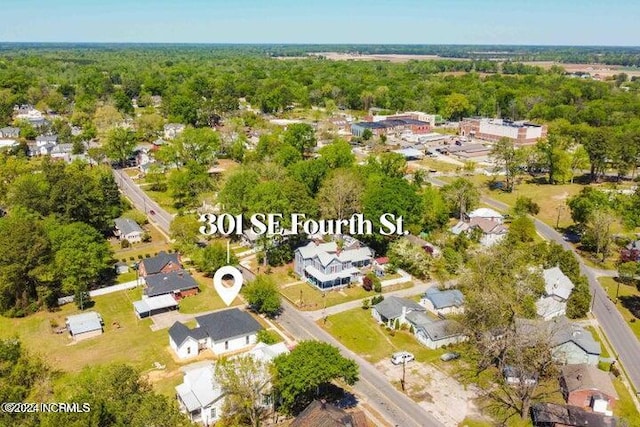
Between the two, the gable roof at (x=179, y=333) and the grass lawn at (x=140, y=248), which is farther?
the grass lawn at (x=140, y=248)

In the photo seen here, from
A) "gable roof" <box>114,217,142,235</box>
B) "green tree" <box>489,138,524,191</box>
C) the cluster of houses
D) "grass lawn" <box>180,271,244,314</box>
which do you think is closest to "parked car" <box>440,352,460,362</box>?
"grass lawn" <box>180,271,244,314</box>

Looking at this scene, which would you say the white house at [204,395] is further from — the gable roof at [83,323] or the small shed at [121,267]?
the small shed at [121,267]

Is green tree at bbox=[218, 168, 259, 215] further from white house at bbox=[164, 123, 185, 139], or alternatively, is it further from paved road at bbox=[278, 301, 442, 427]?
white house at bbox=[164, 123, 185, 139]

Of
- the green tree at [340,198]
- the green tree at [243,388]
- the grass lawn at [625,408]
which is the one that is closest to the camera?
the green tree at [243,388]

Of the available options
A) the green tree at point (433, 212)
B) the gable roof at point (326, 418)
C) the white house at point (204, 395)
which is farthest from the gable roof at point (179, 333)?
the green tree at point (433, 212)

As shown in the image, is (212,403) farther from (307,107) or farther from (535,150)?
(307,107)

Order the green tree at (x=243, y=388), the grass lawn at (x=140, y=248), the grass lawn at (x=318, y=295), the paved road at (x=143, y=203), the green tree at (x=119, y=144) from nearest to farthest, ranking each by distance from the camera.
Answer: the green tree at (x=243, y=388), the grass lawn at (x=318, y=295), the grass lawn at (x=140, y=248), the paved road at (x=143, y=203), the green tree at (x=119, y=144)

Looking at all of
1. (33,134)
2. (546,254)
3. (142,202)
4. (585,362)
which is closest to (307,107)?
(33,134)
